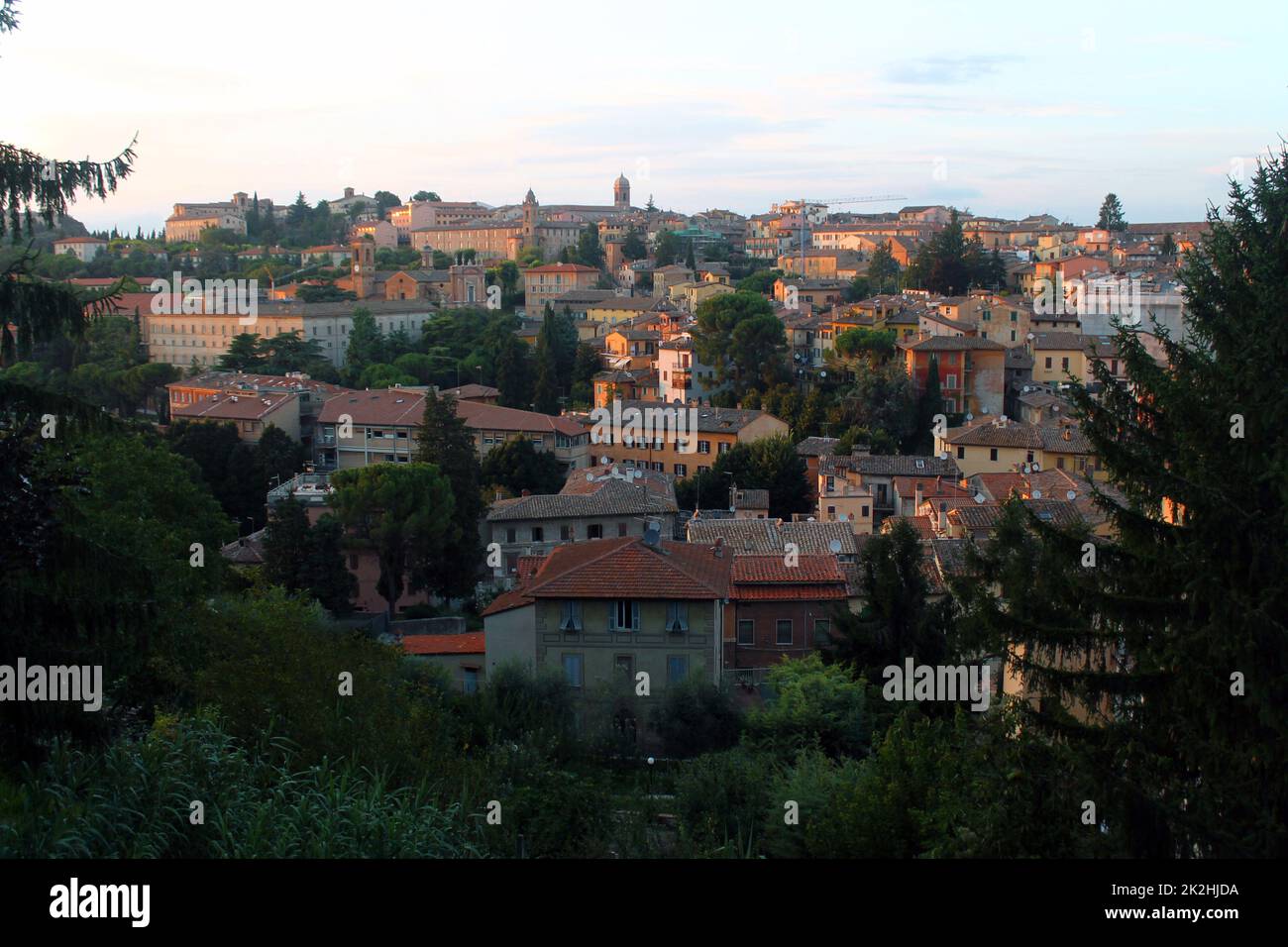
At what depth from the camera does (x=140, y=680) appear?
10.5 meters

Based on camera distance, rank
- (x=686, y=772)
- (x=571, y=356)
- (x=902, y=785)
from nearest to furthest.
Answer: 1. (x=902, y=785)
2. (x=686, y=772)
3. (x=571, y=356)

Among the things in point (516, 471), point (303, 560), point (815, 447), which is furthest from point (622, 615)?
point (815, 447)

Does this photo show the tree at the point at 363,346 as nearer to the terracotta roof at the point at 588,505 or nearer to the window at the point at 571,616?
the terracotta roof at the point at 588,505

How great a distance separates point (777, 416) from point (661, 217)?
71431mm

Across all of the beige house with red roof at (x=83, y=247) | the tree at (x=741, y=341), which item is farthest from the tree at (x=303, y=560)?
the beige house with red roof at (x=83, y=247)

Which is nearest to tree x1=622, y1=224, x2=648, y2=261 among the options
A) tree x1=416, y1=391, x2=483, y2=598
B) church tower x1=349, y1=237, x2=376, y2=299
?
church tower x1=349, y1=237, x2=376, y2=299

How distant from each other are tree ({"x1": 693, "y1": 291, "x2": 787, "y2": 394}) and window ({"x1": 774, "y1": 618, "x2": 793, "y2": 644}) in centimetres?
2416

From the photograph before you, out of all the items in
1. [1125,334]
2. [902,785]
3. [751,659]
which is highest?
[1125,334]

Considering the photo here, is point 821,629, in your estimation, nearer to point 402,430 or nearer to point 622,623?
point 622,623

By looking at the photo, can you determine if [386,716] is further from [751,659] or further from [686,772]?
[751,659]

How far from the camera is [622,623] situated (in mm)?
15766

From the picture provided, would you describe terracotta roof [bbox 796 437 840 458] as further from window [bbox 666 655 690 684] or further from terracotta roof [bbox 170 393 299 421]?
window [bbox 666 655 690 684]

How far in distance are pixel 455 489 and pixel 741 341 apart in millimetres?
15276
